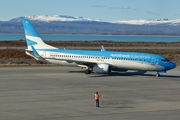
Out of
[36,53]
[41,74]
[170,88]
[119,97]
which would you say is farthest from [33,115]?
[36,53]

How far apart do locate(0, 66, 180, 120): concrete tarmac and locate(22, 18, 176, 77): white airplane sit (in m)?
1.24

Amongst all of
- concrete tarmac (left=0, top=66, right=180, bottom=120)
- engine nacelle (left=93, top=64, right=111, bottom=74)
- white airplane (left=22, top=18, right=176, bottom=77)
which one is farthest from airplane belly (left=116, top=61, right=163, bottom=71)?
engine nacelle (left=93, top=64, right=111, bottom=74)

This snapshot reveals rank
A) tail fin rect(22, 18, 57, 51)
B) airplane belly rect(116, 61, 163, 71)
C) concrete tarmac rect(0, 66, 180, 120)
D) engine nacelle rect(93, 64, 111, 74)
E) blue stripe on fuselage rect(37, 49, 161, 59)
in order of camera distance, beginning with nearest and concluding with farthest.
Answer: concrete tarmac rect(0, 66, 180, 120)
airplane belly rect(116, 61, 163, 71)
blue stripe on fuselage rect(37, 49, 161, 59)
engine nacelle rect(93, 64, 111, 74)
tail fin rect(22, 18, 57, 51)

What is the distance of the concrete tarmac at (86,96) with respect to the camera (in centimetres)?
2702

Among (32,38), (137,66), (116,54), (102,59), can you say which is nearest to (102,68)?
(102,59)

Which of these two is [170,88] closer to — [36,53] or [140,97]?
[140,97]

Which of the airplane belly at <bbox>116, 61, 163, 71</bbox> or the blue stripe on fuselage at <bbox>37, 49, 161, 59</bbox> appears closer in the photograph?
the airplane belly at <bbox>116, 61, 163, 71</bbox>

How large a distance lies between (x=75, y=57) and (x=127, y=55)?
703cm

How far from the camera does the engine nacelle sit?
52.6 metres

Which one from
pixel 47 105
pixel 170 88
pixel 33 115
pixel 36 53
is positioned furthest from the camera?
pixel 36 53

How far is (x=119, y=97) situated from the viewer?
3484 cm

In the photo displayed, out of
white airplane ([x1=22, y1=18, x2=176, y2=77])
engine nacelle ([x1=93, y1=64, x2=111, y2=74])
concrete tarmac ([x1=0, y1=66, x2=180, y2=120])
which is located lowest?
concrete tarmac ([x1=0, y1=66, x2=180, y2=120])

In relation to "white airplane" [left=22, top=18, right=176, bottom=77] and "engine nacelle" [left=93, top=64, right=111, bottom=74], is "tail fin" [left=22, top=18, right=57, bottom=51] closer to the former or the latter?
"white airplane" [left=22, top=18, right=176, bottom=77]

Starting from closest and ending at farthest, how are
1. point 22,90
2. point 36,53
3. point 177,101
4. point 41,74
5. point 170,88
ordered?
point 177,101 < point 22,90 < point 170,88 < point 41,74 < point 36,53
